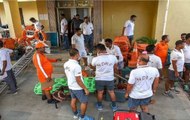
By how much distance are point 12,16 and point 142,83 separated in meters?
7.06

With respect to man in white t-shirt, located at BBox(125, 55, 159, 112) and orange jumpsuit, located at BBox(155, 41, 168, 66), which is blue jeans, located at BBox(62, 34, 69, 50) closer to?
orange jumpsuit, located at BBox(155, 41, 168, 66)

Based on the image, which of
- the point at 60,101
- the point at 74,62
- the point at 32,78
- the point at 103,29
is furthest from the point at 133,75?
the point at 103,29

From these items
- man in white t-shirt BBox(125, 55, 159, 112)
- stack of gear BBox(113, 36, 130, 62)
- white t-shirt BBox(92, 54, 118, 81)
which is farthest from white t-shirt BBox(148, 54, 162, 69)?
stack of gear BBox(113, 36, 130, 62)

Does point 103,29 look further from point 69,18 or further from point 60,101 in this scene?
point 60,101

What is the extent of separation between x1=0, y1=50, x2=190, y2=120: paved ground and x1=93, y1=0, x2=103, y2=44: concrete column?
4.49 metres

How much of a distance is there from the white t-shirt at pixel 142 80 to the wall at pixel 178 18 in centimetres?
422

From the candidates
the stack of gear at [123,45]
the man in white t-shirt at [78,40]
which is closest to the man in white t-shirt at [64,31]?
the man in white t-shirt at [78,40]

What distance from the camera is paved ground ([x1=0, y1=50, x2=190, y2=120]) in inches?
163

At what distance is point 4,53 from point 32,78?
1.76 metres

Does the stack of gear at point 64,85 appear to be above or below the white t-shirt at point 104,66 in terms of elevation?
below

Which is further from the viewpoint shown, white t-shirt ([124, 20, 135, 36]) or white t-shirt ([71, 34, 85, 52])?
white t-shirt ([124, 20, 135, 36])

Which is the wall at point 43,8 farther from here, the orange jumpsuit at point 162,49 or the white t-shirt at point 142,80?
the white t-shirt at point 142,80

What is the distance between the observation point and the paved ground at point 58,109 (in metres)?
4.13

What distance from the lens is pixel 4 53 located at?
455 cm
